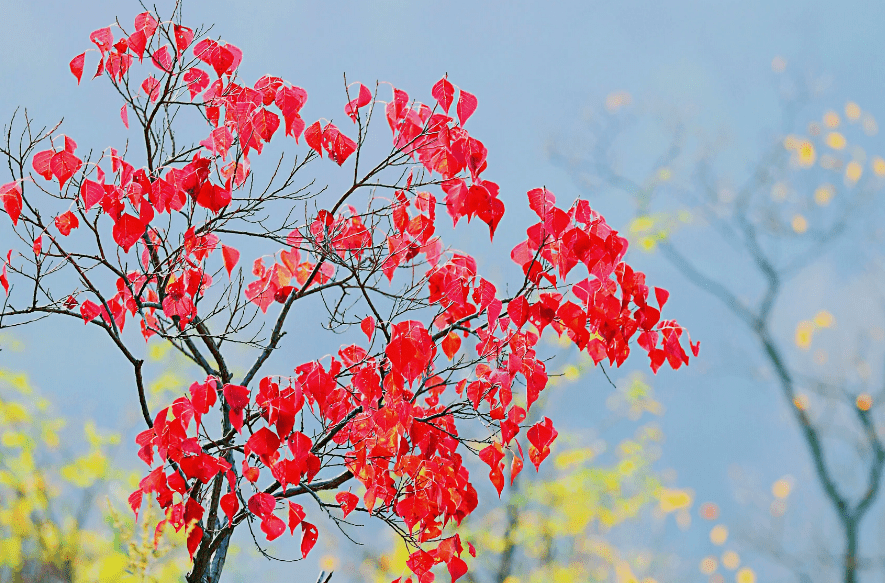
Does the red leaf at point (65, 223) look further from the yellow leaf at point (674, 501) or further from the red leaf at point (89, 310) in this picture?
the yellow leaf at point (674, 501)

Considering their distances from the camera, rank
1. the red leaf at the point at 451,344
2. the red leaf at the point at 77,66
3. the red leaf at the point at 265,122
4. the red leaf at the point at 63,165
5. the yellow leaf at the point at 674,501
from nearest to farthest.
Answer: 1. the red leaf at the point at 63,165
2. the red leaf at the point at 265,122
3. the red leaf at the point at 77,66
4. the red leaf at the point at 451,344
5. the yellow leaf at the point at 674,501

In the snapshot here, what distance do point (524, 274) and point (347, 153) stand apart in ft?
2.27

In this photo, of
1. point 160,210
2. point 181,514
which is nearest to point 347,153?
point 160,210

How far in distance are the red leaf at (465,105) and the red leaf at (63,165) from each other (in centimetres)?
107

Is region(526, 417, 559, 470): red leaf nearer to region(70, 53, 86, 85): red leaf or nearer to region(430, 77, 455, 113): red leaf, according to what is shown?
region(430, 77, 455, 113): red leaf

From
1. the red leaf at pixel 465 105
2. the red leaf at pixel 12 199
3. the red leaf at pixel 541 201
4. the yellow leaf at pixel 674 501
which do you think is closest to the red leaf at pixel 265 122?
the red leaf at pixel 465 105

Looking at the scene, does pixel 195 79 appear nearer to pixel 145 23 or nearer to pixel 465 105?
pixel 145 23

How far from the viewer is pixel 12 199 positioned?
1.73m

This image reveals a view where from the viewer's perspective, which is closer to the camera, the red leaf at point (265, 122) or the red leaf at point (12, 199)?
the red leaf at point (12, 199)

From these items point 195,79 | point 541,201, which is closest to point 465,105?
point 541,201

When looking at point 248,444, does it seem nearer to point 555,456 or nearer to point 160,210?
point 160,210

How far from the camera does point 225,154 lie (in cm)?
219

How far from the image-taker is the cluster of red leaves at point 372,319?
5.60ft

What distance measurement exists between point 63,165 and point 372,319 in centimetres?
97
